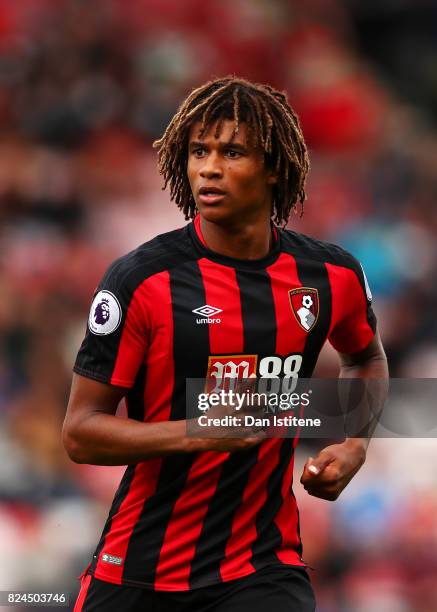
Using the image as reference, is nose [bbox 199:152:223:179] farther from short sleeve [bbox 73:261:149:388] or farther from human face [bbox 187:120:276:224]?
short sleeve [bbox 73:261:149:388]

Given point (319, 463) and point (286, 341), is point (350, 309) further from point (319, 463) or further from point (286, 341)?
point (319, 463)

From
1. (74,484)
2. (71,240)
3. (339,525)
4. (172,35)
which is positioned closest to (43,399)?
(74,484)

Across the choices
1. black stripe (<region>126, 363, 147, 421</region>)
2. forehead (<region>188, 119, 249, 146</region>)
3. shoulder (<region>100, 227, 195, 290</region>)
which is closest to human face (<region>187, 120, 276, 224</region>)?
forehead (<region>188, 119, 249, 146</region>)

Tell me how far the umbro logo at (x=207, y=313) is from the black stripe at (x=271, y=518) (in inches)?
16.6

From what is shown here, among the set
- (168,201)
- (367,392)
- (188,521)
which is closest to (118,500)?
(188,521)

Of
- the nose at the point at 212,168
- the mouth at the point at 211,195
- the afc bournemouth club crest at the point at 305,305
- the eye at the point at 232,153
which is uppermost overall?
the eye at the point at 232,153

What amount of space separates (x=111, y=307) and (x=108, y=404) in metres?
0.29

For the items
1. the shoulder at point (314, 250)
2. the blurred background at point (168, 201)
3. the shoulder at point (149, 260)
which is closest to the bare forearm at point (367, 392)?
the shoulder at point (314, 250)

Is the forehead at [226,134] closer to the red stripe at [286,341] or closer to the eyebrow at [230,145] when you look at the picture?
the eyebrow at [230,145]

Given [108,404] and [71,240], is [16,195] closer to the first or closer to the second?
[71,240]

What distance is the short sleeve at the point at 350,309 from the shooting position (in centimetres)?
344

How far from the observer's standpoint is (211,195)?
10.4 ft

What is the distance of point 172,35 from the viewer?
7.55 m

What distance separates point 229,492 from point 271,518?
0.18 meters
